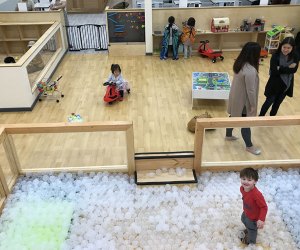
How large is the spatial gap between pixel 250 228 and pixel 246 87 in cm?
155

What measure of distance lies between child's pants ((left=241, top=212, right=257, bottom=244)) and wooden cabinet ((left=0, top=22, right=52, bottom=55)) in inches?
263

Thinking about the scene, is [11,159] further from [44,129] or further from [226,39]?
[226,39]

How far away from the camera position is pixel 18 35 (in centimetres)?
824

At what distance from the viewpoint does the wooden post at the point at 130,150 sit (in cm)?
359

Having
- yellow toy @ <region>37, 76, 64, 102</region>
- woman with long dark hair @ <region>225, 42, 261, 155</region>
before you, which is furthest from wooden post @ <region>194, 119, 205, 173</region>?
yellow toy @ <region>37, 76, 64, 102</region>

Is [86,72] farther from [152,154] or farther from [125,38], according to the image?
[152,154]

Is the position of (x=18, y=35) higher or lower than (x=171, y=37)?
lower

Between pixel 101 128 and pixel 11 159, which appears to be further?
pixel 11 159

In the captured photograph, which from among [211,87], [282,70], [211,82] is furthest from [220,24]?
[282,70]

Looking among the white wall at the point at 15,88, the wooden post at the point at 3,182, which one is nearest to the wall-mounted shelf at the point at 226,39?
the white wall at the point at 15,88

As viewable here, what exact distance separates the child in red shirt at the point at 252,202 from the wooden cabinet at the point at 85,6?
11609mm

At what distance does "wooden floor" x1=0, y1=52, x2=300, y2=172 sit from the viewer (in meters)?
3.81

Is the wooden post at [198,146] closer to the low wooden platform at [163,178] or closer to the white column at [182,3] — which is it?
the low wooden platform at [163,178]

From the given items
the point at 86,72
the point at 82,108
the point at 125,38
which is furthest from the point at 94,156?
the point at 125,38
